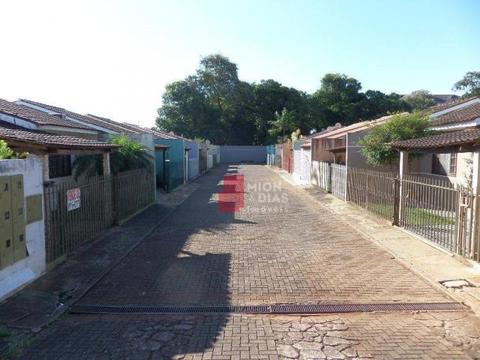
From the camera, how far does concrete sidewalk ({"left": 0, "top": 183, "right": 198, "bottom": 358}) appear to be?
557 cm

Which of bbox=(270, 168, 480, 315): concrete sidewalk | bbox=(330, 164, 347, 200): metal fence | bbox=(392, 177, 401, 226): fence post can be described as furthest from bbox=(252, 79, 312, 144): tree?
bbox=(392, 177, 401, 226): fence post

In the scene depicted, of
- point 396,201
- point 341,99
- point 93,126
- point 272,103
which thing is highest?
point 341,99

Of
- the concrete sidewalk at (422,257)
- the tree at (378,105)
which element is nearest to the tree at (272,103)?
the tree at (378,105)

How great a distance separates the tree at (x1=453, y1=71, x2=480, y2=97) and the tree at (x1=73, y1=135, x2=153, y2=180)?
34.6m

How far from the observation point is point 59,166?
1444 centimetres

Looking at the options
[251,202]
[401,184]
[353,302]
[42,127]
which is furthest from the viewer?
[251,202]

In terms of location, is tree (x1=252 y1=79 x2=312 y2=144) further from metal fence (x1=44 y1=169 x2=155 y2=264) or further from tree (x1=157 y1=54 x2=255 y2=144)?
metal fence (x1=44 y1=169 x2=155 y2=264)

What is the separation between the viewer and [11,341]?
5.12 metres

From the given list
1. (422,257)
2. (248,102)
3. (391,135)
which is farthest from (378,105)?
(422,257)

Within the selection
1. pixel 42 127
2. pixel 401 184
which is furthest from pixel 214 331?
pixel 42 127

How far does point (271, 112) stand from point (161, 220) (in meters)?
51.6

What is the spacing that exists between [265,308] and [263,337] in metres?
0.98

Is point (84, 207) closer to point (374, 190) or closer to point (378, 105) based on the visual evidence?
point (374, 190)

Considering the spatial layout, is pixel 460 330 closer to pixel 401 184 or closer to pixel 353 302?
pixel 353 302
